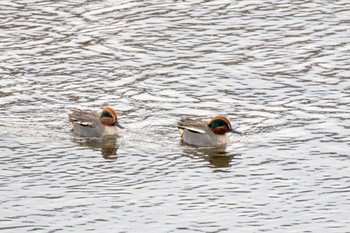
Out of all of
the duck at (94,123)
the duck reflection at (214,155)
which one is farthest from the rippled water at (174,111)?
the duck at (94,123)

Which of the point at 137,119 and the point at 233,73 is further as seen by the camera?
the point at 233,73

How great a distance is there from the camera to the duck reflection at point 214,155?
24.8 meters

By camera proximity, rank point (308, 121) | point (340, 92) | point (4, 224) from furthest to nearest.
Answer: point (340, 92) → point (308, 121) → point (4, 224)

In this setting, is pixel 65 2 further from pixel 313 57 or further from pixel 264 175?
pixel 264 175

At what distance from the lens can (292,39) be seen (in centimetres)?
3250

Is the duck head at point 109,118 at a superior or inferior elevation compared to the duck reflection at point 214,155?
superior

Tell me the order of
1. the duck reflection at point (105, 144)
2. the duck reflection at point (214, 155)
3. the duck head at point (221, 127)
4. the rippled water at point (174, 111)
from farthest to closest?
the duck head at point (221, 127) → the duck reflection at point (105, 144) → the duck reflection at point (214, 155) → the rippled water at point (174, 111)

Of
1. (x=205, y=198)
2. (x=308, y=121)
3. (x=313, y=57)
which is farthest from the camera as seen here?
(x=313, y=57)

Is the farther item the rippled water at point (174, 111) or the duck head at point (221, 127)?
the duck head at point (221, 127)

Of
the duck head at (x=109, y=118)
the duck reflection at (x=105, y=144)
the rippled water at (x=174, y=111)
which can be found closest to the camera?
the rippled water at (x=174, y=111)

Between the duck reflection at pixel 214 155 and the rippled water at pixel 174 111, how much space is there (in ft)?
0.15

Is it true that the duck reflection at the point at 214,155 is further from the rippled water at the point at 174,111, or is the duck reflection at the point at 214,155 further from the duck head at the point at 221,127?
the duck head at the point at 221,127

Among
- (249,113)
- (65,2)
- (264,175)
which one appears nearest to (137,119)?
(249,113)

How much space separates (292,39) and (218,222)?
1253 cm
